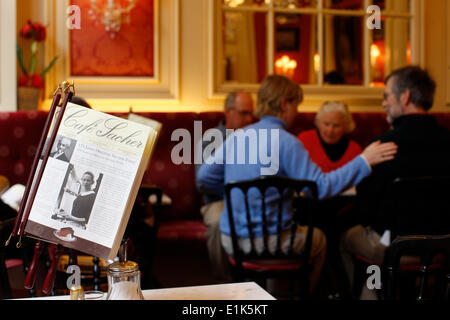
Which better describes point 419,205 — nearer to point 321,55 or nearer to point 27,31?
point 321,55

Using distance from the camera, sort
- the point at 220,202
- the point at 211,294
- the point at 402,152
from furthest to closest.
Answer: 1. the point at 220,202
2. the point at 402,152
3. the point at 211,294

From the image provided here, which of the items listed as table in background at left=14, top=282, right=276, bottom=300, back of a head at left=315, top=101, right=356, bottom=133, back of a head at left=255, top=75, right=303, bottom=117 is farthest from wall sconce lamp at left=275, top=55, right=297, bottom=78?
table in background at left=14, top=282, right=276, bottom=300

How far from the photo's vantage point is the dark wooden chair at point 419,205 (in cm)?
209

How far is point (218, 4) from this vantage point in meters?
4.03

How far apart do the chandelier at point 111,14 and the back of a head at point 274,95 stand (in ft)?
5.53

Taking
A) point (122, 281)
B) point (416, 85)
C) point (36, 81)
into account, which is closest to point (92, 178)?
point (122, 281)

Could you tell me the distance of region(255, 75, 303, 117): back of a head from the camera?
2525 millimetres

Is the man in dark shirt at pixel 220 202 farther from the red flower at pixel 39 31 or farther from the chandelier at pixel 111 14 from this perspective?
the red flower at pixel 39 31

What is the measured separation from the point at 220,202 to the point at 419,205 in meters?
1.20

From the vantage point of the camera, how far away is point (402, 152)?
7.47ft

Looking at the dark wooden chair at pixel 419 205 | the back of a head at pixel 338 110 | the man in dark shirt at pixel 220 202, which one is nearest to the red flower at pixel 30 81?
the man in dark shirt at pixel 220 202

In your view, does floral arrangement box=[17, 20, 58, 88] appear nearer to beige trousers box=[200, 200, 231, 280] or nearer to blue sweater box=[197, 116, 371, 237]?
beige trousers box=[200, 200, 231, 280]
